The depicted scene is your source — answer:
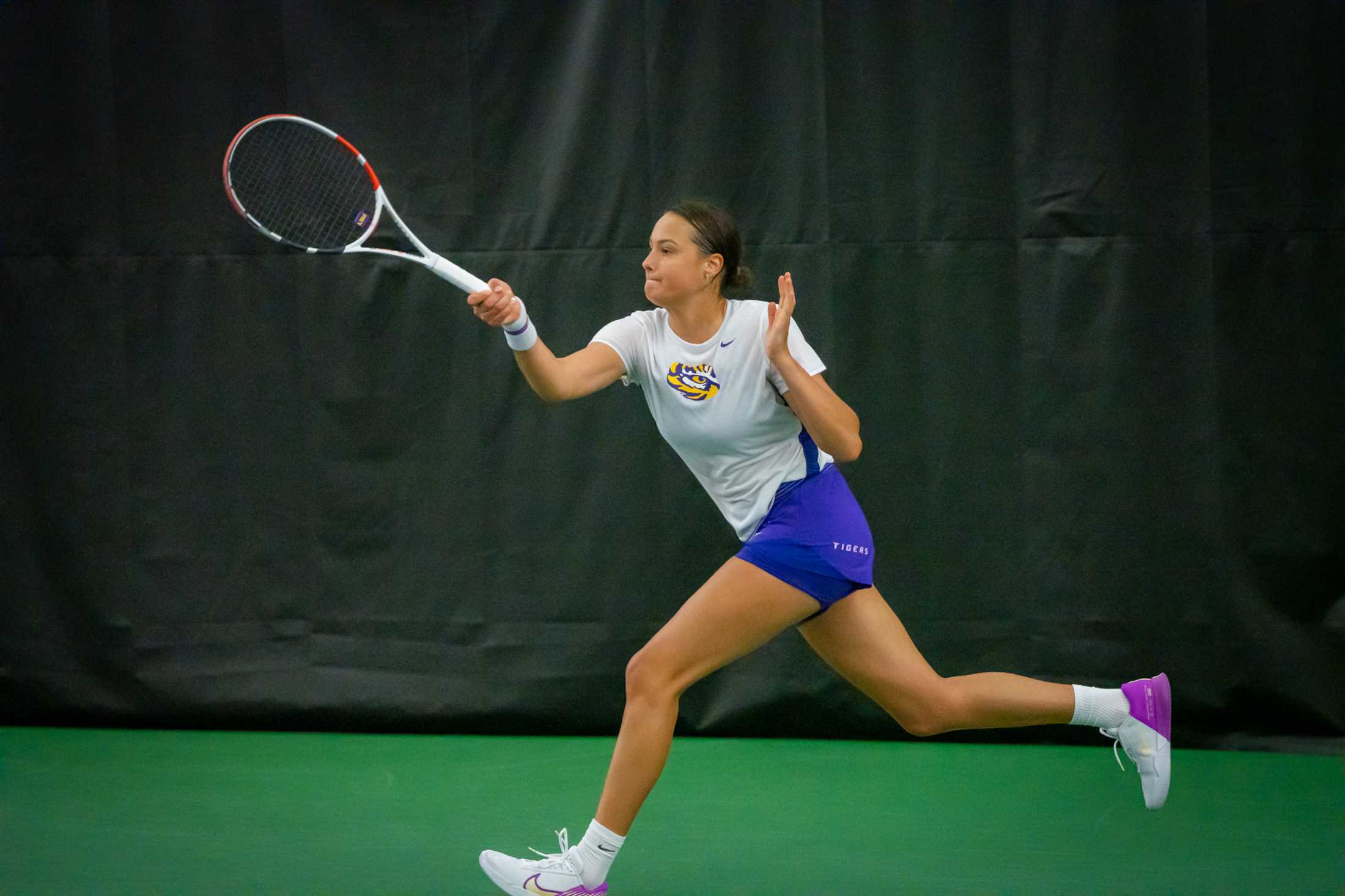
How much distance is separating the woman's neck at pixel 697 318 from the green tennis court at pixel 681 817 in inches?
50.3

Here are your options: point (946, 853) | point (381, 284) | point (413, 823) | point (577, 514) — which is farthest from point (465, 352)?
point (946, 853)

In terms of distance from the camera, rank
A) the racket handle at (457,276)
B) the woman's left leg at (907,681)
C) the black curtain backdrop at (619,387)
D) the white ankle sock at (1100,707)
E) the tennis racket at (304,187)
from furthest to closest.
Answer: the black curtain backdrop at (619,387) → the tennis racket at (304,187) → the white ankle sock at (1100,707) → the woman's left leg at (907,681) → the racket handle at (457,276)

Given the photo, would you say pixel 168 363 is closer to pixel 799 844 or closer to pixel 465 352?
pixel 465 352

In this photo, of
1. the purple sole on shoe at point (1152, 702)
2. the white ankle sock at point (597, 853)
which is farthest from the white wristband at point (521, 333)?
the purple sole on shoe at point (1152, 702)

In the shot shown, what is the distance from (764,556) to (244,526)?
2.47 meters

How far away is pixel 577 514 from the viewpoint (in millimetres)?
4531

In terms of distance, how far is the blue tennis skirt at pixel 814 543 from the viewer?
9.46 ft

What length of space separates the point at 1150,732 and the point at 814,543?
1017 mm

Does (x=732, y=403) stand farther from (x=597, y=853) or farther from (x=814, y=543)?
(x=597, y=853)

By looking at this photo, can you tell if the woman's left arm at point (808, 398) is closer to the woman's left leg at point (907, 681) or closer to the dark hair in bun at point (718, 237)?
the dark hair in bun at point (718, 237)

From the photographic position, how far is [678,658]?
9.21 ft

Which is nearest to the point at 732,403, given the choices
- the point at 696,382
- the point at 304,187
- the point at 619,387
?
the point at 696,382

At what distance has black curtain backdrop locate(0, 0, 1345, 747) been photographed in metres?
4.17

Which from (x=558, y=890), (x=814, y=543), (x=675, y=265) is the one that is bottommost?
(x=558, y=890)
